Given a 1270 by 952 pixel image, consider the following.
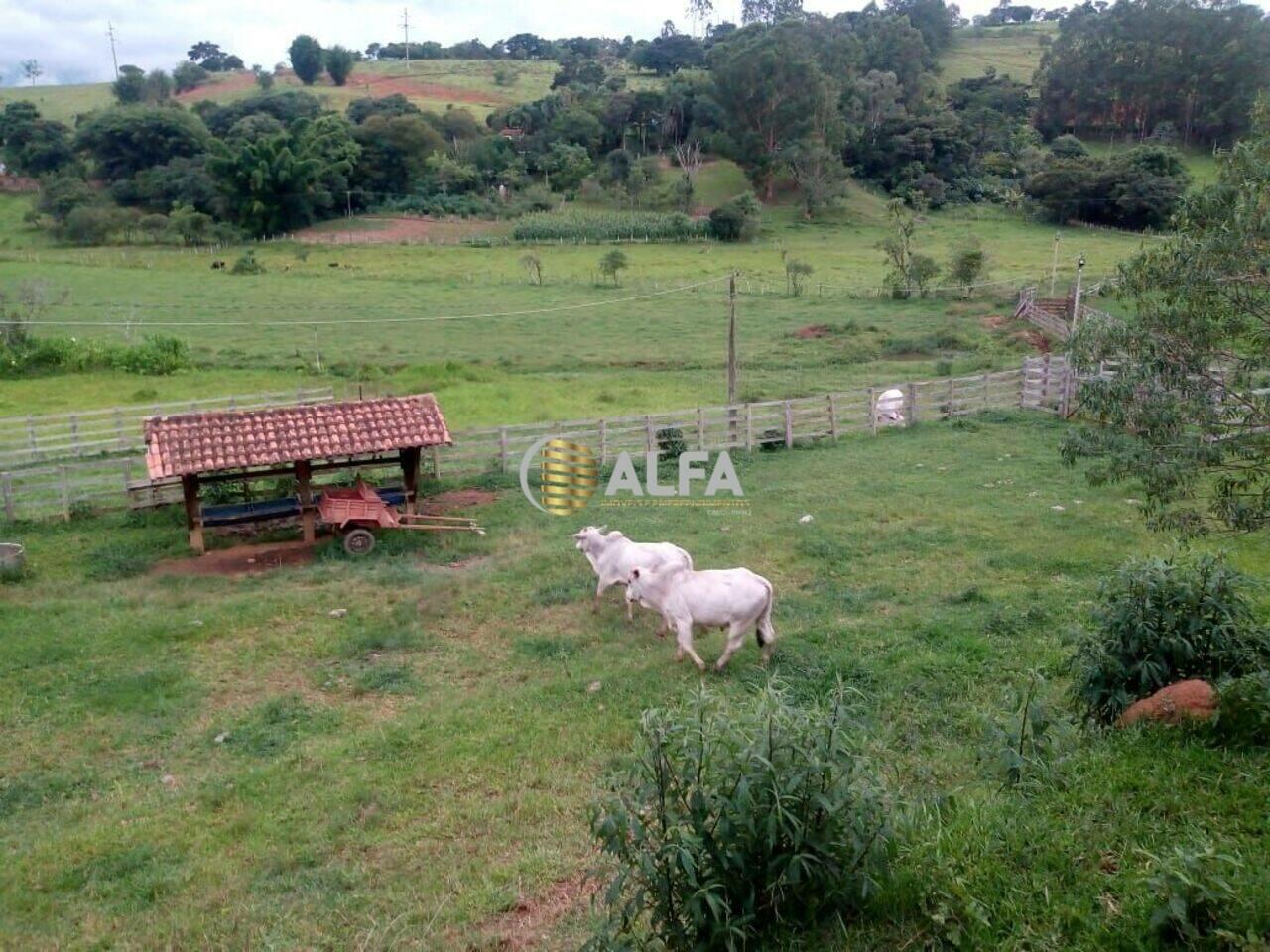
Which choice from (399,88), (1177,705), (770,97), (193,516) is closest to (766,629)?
(1177,705)

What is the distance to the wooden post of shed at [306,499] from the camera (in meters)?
14.4

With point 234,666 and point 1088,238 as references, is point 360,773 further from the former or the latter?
point 1088,238

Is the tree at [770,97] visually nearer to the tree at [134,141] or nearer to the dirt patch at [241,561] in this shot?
the tree at [134,141]

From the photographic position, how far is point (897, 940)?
A: 4391 mm

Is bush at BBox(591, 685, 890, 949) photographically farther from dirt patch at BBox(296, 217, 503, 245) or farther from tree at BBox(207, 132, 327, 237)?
tree at BBox(207, 132, 327, 237)

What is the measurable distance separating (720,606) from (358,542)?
683 cm

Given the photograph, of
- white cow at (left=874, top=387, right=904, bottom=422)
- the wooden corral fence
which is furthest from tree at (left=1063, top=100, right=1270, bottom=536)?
the wooden corral fence

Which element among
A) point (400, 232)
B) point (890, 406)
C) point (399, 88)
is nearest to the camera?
point (890, 406)

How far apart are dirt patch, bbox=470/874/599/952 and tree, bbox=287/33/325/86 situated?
12243 centimetres

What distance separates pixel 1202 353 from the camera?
7805mm

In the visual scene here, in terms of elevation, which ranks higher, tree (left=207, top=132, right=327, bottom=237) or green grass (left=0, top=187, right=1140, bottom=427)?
tree (left=207, top=132, right=327, bottom=237)

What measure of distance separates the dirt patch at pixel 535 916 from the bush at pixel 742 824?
4.36 feet

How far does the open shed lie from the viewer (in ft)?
45.0

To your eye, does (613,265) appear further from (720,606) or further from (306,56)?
(306,56)
